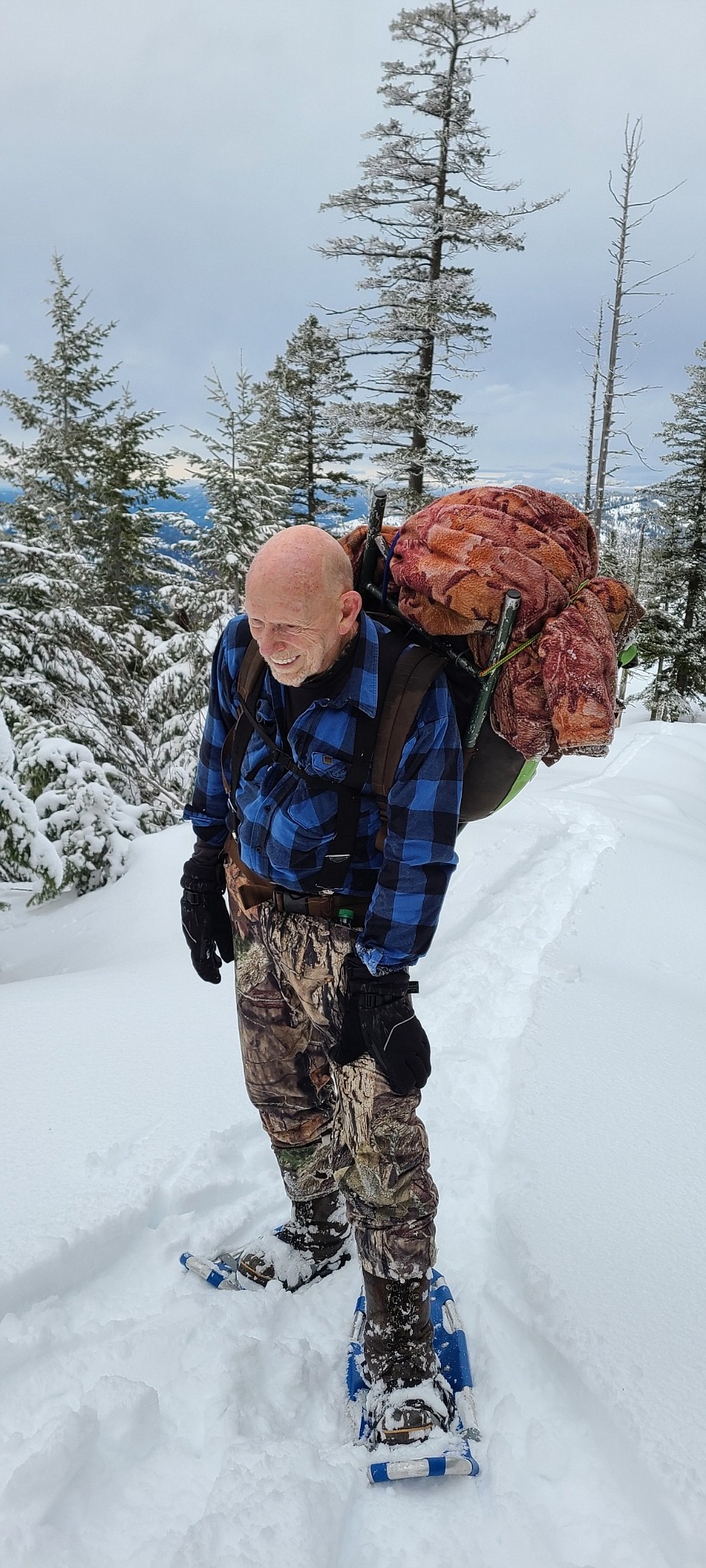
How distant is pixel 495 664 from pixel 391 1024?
88cm

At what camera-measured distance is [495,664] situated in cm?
168

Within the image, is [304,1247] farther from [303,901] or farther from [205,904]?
[303,901]

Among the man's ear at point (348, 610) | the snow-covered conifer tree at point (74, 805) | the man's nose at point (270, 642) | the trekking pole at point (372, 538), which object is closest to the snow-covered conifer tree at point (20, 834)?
the snow-covered conifer tree at point (74, 805)

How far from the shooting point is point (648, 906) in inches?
223

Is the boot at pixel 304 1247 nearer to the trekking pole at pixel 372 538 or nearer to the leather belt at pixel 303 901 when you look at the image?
the leather belt at pixel 303 901

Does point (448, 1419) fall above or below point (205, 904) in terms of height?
below

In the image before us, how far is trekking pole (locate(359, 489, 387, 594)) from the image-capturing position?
1983 mm

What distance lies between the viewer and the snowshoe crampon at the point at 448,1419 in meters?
1.84

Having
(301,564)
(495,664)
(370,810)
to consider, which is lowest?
(370,810)

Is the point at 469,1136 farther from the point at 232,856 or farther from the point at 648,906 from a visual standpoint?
the point at 648,906

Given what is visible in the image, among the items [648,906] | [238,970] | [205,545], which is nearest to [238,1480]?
[238,970]

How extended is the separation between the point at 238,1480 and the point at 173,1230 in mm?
880

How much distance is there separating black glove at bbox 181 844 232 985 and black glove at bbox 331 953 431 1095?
708mm

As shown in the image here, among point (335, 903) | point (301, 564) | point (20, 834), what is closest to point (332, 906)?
point (335, 903)
